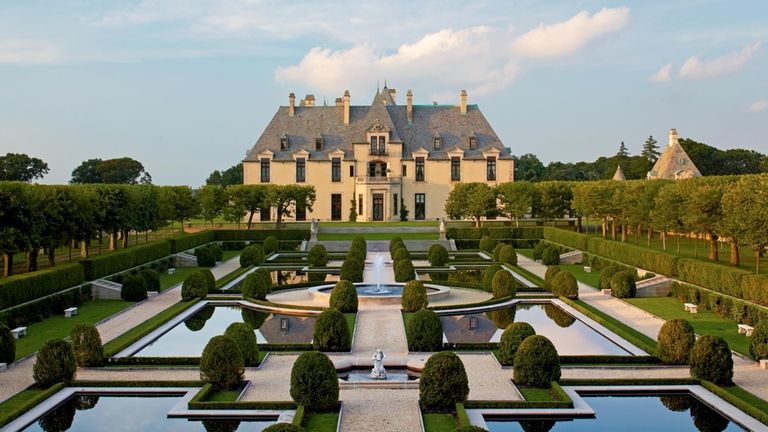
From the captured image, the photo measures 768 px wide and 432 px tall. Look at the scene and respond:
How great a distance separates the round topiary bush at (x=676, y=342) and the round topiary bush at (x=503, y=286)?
30.6 ft

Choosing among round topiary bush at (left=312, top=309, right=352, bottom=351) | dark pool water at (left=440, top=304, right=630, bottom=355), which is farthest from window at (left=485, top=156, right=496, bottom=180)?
round topiary bush at (left=312, top=309, right=352, bottom=351)

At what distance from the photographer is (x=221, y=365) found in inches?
579

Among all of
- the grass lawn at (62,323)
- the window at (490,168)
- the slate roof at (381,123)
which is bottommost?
the grass lawn at (62,323)

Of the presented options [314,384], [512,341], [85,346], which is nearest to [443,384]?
[314,384]

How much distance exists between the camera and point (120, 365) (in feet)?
55.1

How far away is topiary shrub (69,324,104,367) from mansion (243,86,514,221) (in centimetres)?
4429

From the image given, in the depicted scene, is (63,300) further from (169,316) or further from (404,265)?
(404,265)

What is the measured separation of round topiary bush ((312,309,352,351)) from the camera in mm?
17828

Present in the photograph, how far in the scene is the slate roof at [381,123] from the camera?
6244cm

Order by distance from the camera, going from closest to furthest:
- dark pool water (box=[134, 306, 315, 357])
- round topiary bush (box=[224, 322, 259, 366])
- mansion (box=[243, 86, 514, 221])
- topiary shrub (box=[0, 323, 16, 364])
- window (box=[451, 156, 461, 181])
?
1. topiary shrub (box=[0, 323, 16, 364])
2. round topiary bush (box=[224, 322, 259, 366])
3. dark pool water (box=[134, 306, 315, 357])
4. mansion (box=[243, 86, 514, 221])
5. window (box=[451, 156, 461, 181])

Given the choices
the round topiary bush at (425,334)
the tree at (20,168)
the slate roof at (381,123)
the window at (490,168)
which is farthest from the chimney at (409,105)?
the round topiary bush at (425,334)

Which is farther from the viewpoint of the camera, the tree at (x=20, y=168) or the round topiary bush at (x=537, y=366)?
the tree at (x=20, y=168)

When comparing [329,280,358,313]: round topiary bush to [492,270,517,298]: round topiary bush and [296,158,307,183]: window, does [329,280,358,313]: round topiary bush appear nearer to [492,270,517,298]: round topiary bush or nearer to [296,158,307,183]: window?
[492,270,517,298]: round topiary bush

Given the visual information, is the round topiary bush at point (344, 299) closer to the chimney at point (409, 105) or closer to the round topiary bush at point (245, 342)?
the round topiary bush at point (245, 342)
